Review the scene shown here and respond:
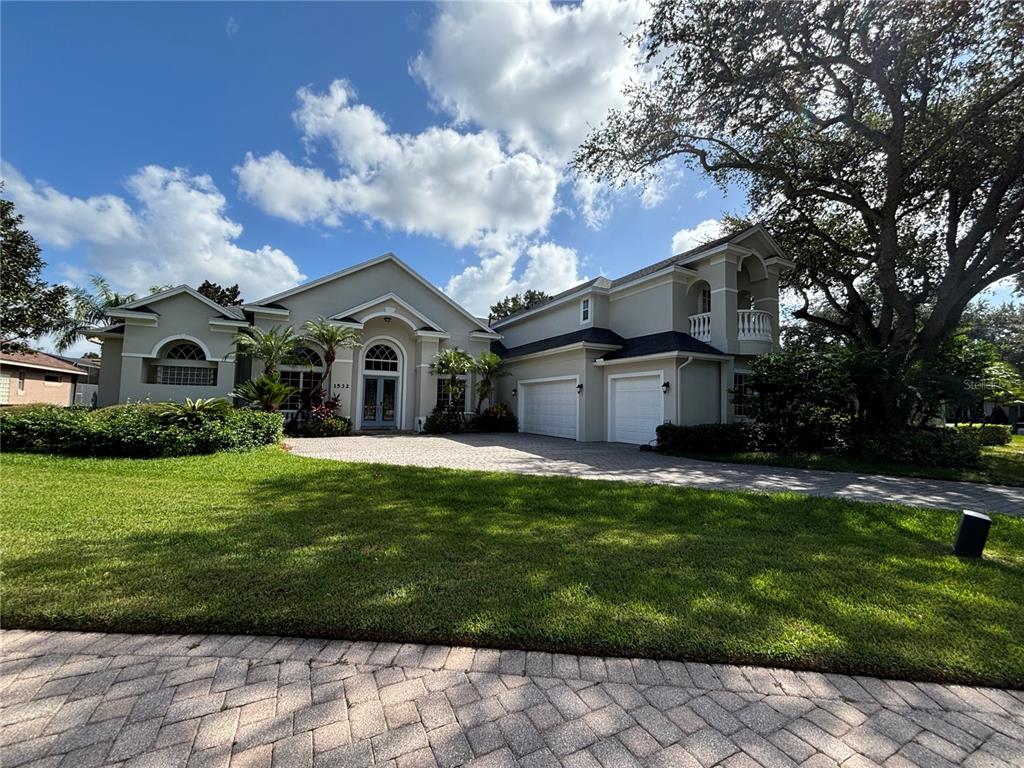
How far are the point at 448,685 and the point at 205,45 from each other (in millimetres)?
12376

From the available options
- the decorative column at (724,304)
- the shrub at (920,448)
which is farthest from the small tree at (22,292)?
the shrub at (920,448)

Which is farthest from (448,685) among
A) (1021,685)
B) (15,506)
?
(15,506)

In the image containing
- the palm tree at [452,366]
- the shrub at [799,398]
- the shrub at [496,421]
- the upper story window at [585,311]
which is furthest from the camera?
the shrub at [496,421]

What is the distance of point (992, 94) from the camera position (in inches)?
476

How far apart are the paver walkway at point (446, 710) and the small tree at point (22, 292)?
21392mm

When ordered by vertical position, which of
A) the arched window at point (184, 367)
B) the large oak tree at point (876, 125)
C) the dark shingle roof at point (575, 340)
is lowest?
the arched window at point (184, 367)

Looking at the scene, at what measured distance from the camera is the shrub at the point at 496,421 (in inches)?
736

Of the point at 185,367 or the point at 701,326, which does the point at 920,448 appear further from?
the point at 185,367

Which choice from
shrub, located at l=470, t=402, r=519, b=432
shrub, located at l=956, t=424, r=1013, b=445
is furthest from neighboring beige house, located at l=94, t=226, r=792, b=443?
shrub, located at l=956, t=424, r=1013, b=445

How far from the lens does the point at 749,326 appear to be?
14.5 meters

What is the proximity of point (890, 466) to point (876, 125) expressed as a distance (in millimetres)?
11792

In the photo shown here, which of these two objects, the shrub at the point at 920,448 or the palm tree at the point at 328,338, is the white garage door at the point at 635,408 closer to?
the shrub at the point at 920,448

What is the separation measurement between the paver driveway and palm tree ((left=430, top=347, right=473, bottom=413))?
14.0 ft

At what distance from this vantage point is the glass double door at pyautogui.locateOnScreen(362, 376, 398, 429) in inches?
716
